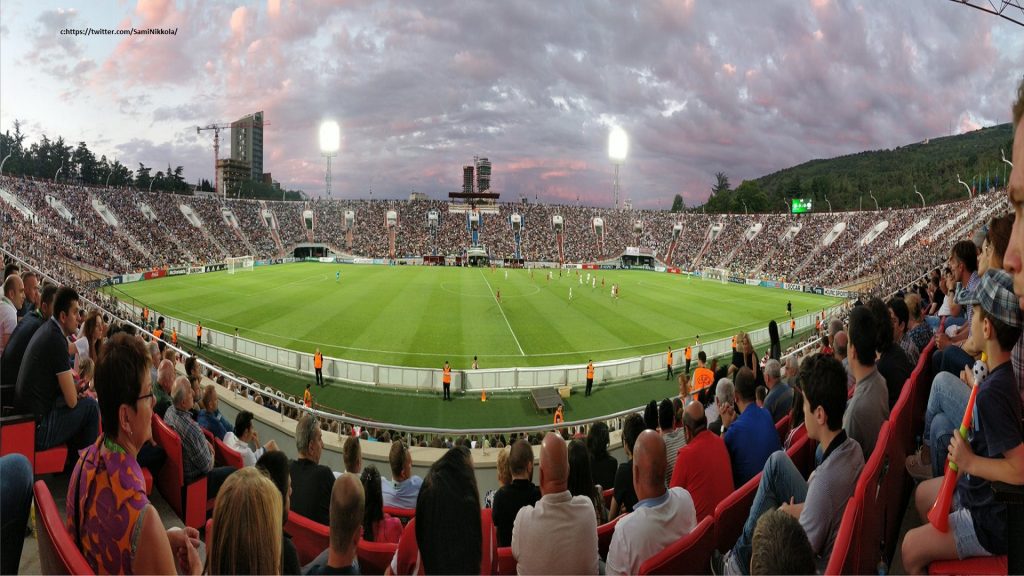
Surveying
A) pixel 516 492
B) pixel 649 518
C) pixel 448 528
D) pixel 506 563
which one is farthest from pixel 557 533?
pixel 448 528

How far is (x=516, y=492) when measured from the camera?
13.1 ft

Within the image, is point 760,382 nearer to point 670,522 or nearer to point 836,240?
point 670,522

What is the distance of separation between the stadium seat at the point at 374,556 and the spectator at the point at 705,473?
2.48 metres

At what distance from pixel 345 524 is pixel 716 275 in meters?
64.3

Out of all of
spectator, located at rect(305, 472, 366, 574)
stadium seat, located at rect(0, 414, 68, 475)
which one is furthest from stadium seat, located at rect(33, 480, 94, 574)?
stadium seat, located at rect(0, 414, 68, 475)

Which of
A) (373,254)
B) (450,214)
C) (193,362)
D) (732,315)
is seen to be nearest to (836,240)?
(732,315)

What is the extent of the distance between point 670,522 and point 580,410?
1411cm

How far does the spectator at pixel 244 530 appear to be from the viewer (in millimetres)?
2080

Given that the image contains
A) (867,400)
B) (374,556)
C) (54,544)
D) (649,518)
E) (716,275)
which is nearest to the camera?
(54,544)

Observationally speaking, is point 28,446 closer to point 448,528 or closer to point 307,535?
point 307,535

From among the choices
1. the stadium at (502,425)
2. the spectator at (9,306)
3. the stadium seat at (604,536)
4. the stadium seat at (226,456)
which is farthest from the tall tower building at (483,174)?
the stadium seat at (604,536)

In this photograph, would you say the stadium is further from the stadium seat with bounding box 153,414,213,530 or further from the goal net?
the goal net

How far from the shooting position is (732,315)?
34.9 meters

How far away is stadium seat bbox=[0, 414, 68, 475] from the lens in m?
4.15
